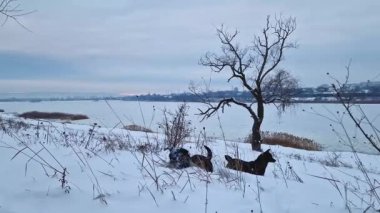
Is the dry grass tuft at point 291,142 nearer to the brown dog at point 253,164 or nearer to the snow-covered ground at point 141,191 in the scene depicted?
the brown dog at point 253,164

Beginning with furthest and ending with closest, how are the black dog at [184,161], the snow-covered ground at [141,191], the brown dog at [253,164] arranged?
the brown dog at [253,164], the black dog at [184,161], the snow-covered ground at [141,191]

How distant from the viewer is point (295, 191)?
3.13m

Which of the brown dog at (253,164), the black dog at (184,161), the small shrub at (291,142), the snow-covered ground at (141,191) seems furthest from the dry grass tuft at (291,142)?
the snow-covered ground at (141,191)

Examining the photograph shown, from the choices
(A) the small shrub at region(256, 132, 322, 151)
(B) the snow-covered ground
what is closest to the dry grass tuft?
(A) the small shrub at region(256, 132, 322, 151)

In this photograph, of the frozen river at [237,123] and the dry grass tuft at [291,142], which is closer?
the frozen river at [237,123]

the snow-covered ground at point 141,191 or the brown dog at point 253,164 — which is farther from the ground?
the snow-covered ground at point 141,191

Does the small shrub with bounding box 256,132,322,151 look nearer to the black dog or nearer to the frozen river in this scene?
the frozen river

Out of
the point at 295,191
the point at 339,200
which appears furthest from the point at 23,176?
the point at 339,200

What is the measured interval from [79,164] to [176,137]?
3.49 meters

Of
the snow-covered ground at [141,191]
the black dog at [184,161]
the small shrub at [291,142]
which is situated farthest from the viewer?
the small shrub at [291,142]

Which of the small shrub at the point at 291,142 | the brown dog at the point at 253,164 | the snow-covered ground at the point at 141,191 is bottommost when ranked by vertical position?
the small shrub at the point at 291,142

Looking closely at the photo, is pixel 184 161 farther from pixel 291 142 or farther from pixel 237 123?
pixel 237 123

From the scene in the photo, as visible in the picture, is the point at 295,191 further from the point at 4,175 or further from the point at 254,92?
the point at 254,92

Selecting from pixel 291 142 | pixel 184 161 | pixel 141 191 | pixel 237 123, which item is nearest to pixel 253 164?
pixel 184 161
